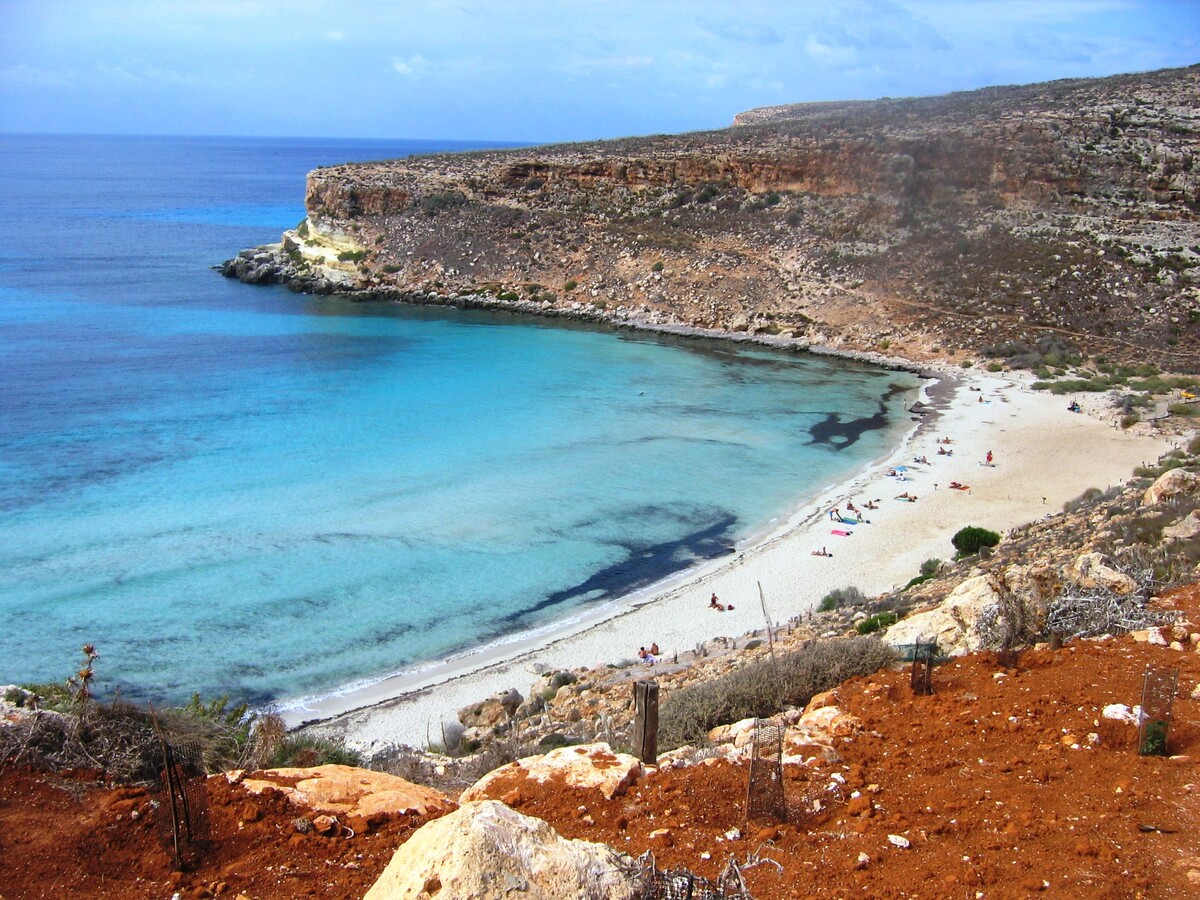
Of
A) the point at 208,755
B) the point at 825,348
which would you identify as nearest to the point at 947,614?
the point at 208,755

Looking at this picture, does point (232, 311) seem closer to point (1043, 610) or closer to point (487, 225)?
point (487, 225)

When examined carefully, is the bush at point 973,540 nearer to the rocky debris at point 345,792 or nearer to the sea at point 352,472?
the sea at point 352,472

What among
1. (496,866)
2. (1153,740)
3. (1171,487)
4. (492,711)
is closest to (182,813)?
(496,866)

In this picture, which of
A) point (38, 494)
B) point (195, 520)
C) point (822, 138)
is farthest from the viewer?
point (822, 138)

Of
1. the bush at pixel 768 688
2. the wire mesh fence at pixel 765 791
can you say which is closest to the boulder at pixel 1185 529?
the bush at pixel 768 688

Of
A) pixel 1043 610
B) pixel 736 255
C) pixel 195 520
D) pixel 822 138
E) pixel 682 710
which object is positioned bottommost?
pixel 195 520

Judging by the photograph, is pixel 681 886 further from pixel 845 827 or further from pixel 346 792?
pixel 346 792

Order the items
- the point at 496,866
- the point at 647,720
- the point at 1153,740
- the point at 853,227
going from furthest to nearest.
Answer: the point at 853,227, the point at 647,720, the point at 1153,740, the point at 496,866
